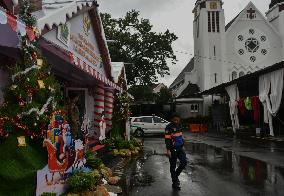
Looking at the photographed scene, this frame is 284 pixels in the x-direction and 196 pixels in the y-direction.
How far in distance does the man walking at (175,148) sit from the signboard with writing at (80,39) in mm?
3652

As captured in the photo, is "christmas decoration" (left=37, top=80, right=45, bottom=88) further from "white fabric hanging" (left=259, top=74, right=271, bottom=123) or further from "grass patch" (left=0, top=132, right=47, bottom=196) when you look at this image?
"white fabric hanging" (left=259, top=74, right=271, bottom=123)

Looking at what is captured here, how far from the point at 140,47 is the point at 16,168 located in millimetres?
40205

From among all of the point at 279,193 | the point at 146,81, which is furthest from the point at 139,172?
the point at 146,81

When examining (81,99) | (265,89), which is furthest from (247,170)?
(265,89)

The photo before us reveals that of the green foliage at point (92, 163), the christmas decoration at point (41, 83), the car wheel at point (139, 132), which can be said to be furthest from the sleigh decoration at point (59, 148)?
the car wheel at point (139, 132)

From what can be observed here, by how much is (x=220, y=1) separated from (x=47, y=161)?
45650 millimetres

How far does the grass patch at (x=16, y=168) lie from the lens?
18.7 feet

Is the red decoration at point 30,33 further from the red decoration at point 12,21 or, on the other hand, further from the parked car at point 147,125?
the parked car at point 147,125

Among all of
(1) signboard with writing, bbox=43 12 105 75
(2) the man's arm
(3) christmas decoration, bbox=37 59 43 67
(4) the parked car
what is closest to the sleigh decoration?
(3) christmas decoration, bbox=37 59 43 67

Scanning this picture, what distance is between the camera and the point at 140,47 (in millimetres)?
45344

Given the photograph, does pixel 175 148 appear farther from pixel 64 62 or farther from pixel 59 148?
pixel 64 62

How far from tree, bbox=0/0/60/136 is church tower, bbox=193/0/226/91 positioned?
42.9 meters

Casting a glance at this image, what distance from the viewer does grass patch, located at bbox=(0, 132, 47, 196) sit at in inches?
225

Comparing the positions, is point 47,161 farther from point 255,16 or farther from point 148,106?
point 255,16
